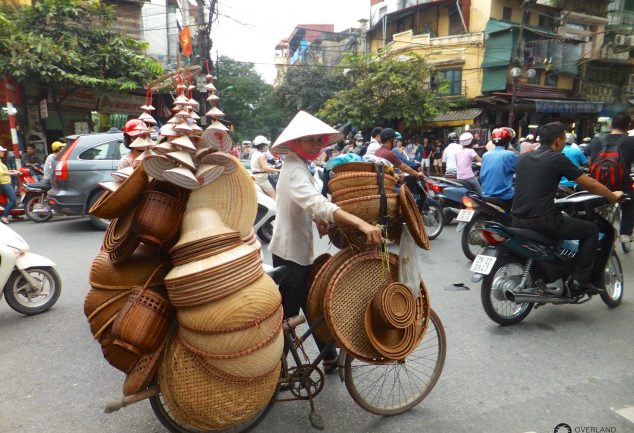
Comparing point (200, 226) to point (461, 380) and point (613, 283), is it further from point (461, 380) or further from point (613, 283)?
point (613, 283)

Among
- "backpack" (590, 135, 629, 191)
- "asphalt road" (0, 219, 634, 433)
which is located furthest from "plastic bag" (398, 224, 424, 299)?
"backpack" (590, 135, 629, 191)

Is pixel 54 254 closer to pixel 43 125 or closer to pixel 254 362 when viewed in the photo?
pixel 254 362

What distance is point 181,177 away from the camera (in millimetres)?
1862

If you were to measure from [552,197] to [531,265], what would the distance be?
586mm

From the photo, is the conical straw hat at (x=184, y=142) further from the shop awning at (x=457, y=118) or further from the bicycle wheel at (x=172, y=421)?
the shop awning at (x=457, y=118)

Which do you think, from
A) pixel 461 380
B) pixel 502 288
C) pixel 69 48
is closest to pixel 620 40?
pixel 69 48

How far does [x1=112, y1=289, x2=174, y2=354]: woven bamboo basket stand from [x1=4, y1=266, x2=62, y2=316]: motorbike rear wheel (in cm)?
268

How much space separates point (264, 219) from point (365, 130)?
16.2 metres

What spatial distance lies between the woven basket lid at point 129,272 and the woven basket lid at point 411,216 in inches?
47.6

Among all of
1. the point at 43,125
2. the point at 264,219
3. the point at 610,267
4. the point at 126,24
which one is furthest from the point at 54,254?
the point at 126,24

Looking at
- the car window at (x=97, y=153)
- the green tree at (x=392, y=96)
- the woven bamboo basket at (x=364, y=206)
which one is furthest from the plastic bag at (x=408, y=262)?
the green tree at (x=392, y=96)

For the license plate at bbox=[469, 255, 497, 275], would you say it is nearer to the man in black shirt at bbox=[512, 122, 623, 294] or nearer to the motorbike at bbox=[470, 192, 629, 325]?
the motorbike at bbox=[470, 192, 629, 325]

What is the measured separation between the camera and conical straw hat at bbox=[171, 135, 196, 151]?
1917 mm

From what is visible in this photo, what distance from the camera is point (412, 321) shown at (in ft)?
7.47
